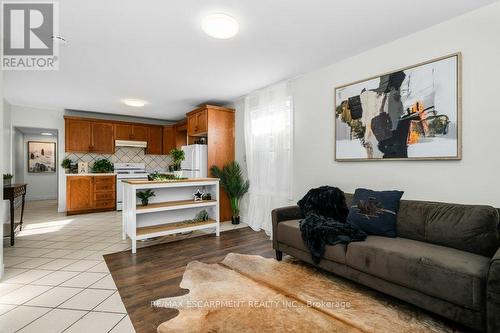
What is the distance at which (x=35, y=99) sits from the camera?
5129 millimetres

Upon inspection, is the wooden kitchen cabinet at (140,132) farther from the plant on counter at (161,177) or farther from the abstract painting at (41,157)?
the abstract painting at (41,157)

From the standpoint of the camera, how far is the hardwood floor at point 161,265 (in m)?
1.92

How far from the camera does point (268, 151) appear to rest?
4250 mm

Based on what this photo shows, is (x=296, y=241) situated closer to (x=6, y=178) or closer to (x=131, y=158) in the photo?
(x=6, y=178)

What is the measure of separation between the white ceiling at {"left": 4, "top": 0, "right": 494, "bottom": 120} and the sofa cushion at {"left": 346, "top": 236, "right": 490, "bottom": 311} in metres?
2.09

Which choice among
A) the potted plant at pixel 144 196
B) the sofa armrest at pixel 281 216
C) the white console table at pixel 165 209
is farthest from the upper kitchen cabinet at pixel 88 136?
the sofa armrest at pixel 281 216

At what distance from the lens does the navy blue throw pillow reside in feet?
7.79

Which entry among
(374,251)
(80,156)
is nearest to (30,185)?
(80,156)

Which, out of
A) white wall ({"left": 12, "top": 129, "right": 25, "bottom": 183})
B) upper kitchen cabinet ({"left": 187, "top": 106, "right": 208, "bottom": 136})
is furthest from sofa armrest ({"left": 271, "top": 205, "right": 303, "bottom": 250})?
white wall ({"left": 12, "top": 129, "right": 25, "bottom": 183})

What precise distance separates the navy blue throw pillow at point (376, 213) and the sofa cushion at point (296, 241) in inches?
15.7

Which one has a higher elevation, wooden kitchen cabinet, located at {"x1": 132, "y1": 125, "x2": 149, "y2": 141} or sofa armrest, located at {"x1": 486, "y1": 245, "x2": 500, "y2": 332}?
wooden kitchen cabinet, located at {"x1": 132, "y1": 125, "x2": 149, "y2": 141}

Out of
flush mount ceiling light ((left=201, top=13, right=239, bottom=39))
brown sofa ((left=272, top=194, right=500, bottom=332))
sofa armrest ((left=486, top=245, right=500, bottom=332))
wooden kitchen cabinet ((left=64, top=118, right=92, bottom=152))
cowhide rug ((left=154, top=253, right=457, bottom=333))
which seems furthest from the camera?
wooden kitchen cabinet ((left=64, top=118, right=92, bottom=152))

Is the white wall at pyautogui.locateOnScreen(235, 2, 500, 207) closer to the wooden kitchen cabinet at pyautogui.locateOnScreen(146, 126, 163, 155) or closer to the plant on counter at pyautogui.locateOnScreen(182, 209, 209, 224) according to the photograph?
the plant on counter at pyautogui.locateOnScreen(182, 209, 209, 224)

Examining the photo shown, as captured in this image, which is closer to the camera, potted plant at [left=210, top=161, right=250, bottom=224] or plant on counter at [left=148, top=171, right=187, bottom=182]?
→ plant on counter at [left=148, top=171, right=187, bottom=182]
